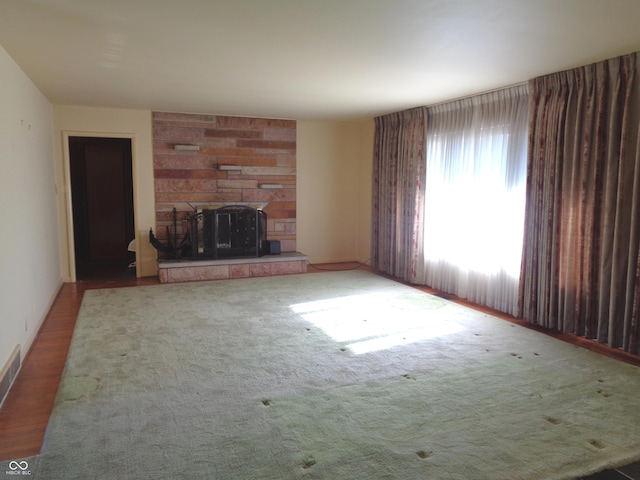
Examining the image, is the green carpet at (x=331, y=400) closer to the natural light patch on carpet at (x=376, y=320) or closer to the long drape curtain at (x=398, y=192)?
the natural light patch on carpet at (x=376, y=320)

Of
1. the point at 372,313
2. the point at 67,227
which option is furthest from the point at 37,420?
the point at 67,227

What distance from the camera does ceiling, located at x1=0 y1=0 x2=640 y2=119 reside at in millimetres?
2521

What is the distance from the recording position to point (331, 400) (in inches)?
110

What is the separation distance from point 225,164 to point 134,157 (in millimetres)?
1250

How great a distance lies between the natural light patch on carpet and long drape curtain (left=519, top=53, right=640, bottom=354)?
0.98m

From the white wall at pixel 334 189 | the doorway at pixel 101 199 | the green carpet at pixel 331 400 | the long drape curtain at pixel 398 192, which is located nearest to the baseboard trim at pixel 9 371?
the green carpet at pixel 331 400

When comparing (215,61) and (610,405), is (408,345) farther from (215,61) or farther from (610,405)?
(215,61)

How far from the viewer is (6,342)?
303 centimetres

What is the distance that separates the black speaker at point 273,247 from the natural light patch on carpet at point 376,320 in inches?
74.7

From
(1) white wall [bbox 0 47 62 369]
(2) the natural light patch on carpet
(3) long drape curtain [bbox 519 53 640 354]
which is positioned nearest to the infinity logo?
(1) white wall [bbox 0 47 62 369]

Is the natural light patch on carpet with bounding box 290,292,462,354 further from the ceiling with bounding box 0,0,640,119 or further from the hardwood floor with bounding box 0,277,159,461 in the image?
the ceiling with bounding box 0,0,640,119

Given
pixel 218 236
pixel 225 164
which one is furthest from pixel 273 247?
pixel 225 164

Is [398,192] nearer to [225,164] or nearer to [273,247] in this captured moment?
[273,247]

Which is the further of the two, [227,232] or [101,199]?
[101,199]
